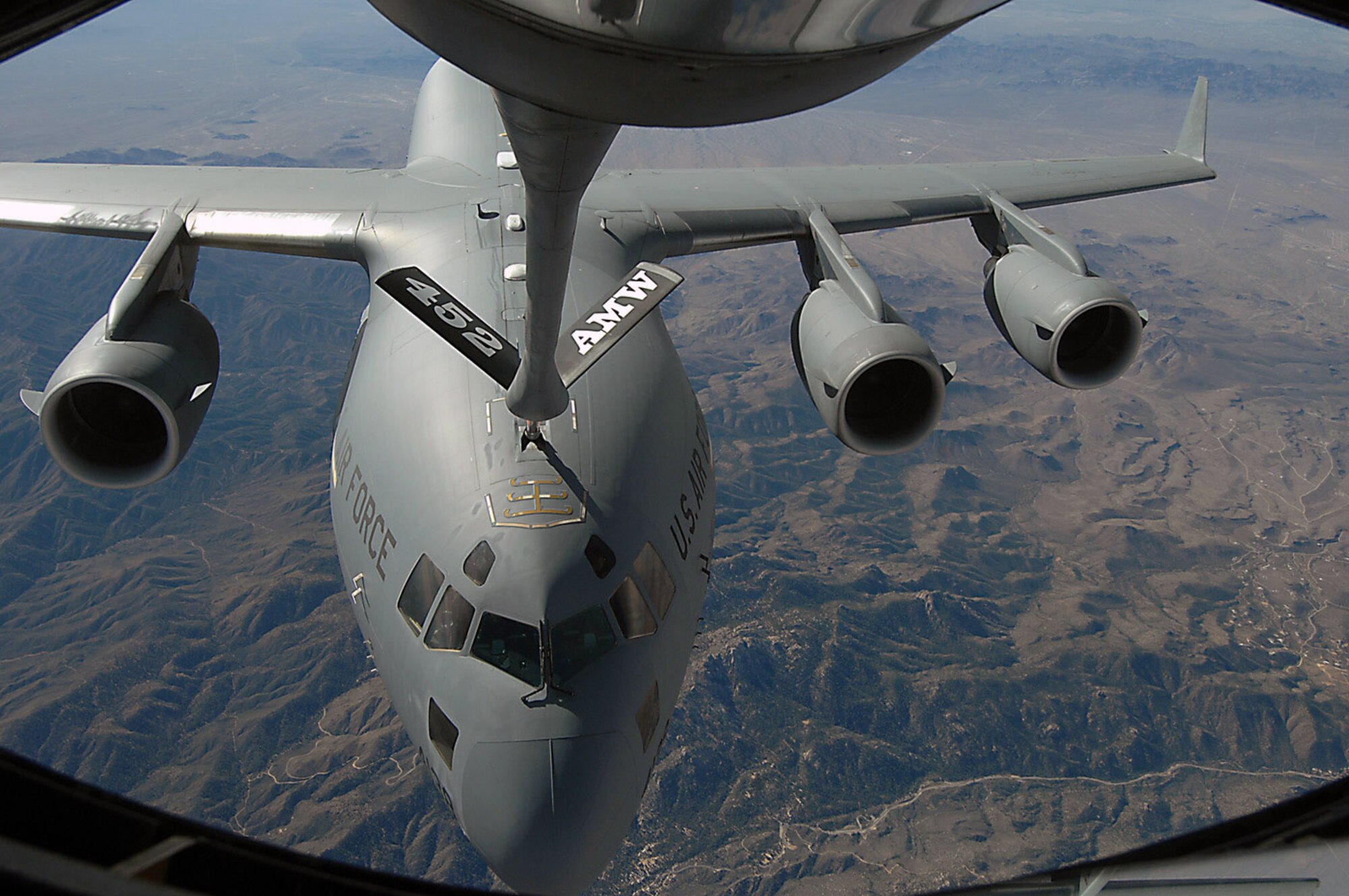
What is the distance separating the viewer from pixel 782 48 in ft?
5.06

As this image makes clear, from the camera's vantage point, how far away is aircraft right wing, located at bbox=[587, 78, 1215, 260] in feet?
36.9

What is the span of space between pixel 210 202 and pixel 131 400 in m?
4.05

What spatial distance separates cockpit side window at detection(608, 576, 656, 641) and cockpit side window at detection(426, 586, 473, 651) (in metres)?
1.22

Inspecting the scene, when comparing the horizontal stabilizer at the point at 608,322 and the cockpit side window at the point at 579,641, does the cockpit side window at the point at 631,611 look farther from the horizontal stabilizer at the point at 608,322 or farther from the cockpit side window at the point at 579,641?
the horizontal stabilizer at the point at 608,322

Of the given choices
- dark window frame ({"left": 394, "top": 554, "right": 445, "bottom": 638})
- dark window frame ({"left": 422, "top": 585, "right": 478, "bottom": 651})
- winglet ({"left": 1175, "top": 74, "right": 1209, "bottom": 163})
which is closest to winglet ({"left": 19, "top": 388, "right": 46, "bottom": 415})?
dark window frame ({"left": 394, "top": 554, "right": 445, "bottom": 638})

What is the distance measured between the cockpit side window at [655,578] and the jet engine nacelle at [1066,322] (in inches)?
214

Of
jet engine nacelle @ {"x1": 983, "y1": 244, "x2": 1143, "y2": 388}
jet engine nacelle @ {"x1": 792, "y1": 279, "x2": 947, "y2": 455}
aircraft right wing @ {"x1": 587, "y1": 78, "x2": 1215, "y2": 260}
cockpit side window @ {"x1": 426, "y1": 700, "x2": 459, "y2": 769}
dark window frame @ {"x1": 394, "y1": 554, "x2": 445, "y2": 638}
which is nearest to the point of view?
cockpit side window @ {"x1": 426, "y1": 700, "x2": 459, "y2": 769}

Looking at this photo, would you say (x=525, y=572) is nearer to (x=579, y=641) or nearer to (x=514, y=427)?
(x=579, y=641)

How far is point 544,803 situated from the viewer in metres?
6.50

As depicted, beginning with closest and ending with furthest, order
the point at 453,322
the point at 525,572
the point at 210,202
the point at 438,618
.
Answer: the point at 453,322
the point at 525,572
the point at 438,618
the point at 210,202

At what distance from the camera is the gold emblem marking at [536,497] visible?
682cm

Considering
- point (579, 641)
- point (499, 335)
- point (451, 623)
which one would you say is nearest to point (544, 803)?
point (579, 641)

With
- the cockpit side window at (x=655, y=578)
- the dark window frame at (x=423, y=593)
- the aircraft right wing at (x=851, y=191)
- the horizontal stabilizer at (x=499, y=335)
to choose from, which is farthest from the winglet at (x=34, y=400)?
the aircraft right wing at (x=851, y=191)

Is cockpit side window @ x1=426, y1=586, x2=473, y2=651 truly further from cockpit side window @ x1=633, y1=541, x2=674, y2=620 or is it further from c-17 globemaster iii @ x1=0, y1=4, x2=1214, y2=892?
cockpit side window @ x1=633, y1=541, x2=674, y2=620
